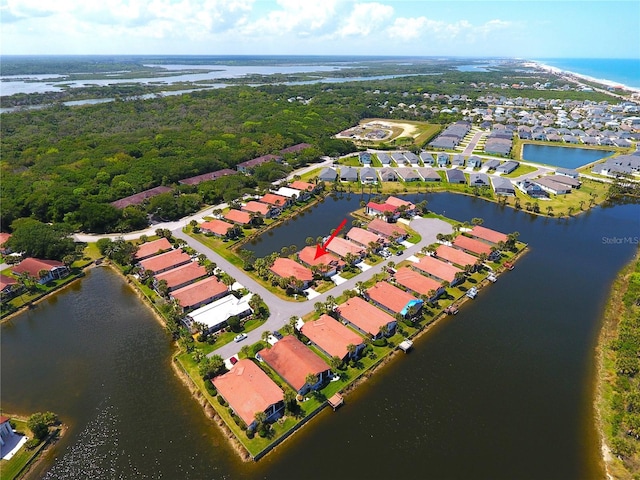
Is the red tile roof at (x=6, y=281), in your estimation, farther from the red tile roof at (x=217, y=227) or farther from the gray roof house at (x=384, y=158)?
the gray roof house at (x=384, y=158)

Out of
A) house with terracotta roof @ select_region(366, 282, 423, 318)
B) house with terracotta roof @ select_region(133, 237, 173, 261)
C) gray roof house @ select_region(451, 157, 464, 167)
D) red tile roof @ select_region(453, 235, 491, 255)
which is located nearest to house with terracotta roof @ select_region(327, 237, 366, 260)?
house with terracotta roof @ select_region(366, 282, 423, 318)

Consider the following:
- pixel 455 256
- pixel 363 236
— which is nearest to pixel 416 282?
pixel 455 256

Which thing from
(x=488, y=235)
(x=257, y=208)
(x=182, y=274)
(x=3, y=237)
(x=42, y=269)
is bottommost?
(x=488, y=235)

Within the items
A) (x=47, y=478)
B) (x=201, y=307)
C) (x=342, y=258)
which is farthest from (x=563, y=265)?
(x=47, y=478)

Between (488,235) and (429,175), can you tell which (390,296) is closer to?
(488,235)

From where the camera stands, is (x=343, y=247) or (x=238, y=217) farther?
(x=238, y=217)

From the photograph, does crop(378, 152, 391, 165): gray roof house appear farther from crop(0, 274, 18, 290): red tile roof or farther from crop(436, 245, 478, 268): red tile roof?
crop(0, 274, 18, 290): red tile roof
